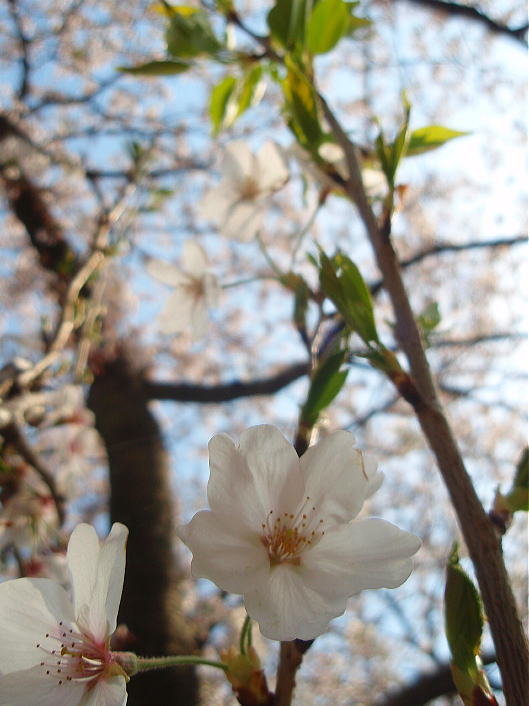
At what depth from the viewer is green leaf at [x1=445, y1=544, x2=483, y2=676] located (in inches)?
14.9

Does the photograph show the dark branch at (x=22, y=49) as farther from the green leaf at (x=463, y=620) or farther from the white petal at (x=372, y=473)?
the green leaf at (x=463, y=620)

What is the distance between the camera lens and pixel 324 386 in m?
0.48

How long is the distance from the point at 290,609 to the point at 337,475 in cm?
10

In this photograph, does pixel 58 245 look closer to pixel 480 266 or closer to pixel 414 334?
pixel 414 334

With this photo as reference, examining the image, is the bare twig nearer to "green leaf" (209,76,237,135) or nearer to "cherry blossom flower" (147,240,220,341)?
"cherry blossom flower" (147,240,220,341)

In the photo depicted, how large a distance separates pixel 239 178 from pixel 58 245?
2157 millimetres

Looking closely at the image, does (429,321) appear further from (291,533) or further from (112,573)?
(112,573)

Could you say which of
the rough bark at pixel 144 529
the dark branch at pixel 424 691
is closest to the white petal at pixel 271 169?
the rough bark at pixel 144 529

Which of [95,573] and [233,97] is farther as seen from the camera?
[233,97]

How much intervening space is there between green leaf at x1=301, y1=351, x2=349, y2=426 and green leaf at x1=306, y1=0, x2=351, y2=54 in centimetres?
50

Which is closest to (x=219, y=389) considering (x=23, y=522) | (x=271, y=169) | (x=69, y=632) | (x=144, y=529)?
(x=144, y=529)

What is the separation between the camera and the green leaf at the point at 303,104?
61 centimetres

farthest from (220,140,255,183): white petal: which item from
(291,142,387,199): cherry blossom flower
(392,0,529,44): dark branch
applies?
(392,0,529,44): dark branch

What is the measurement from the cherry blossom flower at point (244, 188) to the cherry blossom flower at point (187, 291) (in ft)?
0.36
